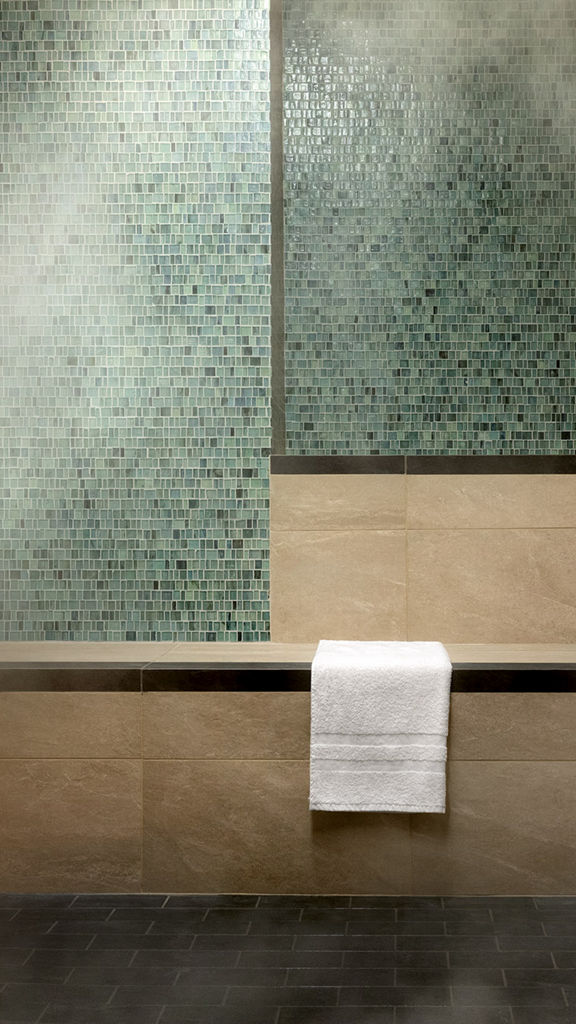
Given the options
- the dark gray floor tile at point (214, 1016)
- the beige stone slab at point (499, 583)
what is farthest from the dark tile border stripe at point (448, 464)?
the dark gray floor tile at point (214, 1016)

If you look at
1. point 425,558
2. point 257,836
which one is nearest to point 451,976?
point 257,836

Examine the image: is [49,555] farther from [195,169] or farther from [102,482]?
[195,169]

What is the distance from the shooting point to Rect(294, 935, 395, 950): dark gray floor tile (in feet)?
6.80

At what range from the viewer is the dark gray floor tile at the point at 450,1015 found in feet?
5.86

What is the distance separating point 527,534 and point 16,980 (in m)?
1.47

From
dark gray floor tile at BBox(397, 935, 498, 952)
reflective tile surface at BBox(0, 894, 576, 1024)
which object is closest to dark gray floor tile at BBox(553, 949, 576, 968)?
reflective tile surface at BBox(0, 894, 576, 1024)

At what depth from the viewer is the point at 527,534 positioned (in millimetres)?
2691

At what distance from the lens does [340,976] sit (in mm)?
1943

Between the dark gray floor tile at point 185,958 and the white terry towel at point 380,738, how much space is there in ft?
1.22

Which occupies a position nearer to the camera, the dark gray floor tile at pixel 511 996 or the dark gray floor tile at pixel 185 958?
the dark gray floor tile at pixel 511 996

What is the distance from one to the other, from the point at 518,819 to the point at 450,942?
0.33m

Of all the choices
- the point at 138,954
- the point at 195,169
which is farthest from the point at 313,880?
the point at 195,169

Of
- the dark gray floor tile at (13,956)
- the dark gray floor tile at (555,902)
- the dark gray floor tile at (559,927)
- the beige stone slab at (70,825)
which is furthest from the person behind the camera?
the beige stone slab at (70,825)

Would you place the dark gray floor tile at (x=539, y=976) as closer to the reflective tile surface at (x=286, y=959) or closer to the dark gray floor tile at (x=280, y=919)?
the reflective tile surface at (x=286, y=959)
